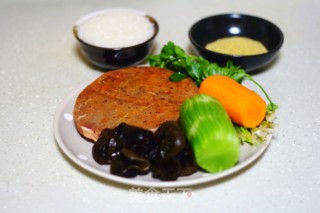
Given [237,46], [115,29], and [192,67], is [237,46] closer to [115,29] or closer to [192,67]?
[192,67]

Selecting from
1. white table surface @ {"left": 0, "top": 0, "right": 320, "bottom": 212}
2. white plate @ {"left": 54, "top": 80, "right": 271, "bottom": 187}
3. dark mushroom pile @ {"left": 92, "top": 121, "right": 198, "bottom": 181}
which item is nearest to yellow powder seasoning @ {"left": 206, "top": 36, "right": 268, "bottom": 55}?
white table surface @ {"left": 0, "top": 0, "right": 320, "bottom": 212}

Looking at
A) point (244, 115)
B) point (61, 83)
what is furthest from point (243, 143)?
point (61, 83)

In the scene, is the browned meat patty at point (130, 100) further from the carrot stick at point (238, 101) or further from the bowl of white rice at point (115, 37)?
the bowl of white rice at point (115, 37)

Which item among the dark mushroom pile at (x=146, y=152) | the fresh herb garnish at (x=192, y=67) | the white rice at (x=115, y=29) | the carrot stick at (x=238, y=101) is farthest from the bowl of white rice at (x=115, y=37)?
the dark mushroom pile at (x=146, y=152)

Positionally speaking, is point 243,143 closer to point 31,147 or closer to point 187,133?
point 187,133

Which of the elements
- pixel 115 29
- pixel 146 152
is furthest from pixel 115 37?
pixel 146 152

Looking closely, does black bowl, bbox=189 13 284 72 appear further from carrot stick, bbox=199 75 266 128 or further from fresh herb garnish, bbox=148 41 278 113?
carrot stick, bbox=199 75 266 128

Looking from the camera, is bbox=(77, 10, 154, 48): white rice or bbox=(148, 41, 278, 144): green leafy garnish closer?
bbox=(148, 41, 278, 144): green leafy garnish
